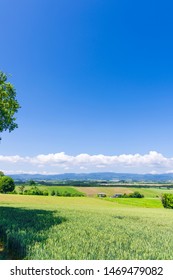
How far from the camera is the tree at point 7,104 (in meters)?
29.1

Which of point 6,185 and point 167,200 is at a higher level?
point 6,185

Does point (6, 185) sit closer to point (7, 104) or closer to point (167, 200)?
point (167, 200)

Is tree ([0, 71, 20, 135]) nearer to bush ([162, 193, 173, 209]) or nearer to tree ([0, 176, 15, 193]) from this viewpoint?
bush ([162, 193, 173, 209])

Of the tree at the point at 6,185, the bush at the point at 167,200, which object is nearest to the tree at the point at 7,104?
the bush at the point at 167,200

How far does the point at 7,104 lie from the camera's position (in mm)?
29125

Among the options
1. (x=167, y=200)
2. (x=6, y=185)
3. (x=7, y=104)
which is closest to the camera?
(x=7, y=104)

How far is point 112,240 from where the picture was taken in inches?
618

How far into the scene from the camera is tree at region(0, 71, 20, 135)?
29078 mm

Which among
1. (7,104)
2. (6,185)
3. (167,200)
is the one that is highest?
(7,104)

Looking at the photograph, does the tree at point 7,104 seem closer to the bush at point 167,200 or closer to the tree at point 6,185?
the bush at point 167,200

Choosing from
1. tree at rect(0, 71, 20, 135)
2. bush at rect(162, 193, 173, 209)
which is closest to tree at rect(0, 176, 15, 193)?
bush at rect(162, 193, 173, 209)

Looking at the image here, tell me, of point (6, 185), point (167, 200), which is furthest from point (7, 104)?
point (6, 185)
